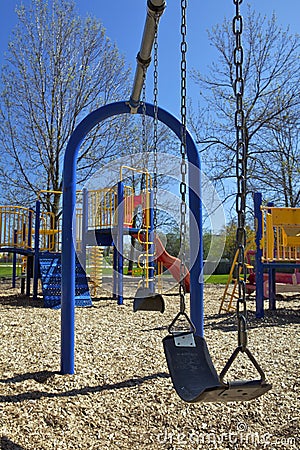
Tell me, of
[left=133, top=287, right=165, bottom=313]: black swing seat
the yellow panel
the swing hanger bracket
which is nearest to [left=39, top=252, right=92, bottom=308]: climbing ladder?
the yellow panel

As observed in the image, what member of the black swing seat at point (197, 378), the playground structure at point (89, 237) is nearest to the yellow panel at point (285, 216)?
the playground structure at point (89, 237)

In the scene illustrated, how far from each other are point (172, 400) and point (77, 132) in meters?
2.31

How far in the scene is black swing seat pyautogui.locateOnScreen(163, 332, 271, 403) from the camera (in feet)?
5.60

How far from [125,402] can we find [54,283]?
5.59 meters

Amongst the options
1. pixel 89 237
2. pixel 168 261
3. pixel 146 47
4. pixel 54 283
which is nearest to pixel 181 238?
pixel 146 47

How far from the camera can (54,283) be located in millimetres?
8328

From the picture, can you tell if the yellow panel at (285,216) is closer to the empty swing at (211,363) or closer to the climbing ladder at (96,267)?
the climbing ladder at (96,267)

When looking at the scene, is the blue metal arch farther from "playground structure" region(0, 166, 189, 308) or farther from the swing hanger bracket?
"playground structure" region(0, 166, 189, 308)

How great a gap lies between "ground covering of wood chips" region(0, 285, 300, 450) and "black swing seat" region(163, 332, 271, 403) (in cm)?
50

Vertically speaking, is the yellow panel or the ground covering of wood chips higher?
the yellow panel

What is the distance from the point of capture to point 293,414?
281 cm

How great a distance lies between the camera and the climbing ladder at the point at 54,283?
25.9ft

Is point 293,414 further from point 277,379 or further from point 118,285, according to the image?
point 118,285

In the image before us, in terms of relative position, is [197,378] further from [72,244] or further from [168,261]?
[168,261]
